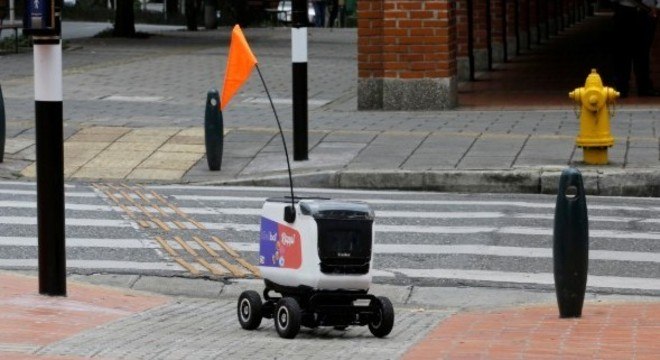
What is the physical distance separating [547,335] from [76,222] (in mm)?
5809

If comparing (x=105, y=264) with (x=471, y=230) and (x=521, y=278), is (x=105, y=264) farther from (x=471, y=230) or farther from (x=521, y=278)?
(x=471, y=230)

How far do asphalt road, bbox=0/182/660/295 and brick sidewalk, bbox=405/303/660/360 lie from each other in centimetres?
134

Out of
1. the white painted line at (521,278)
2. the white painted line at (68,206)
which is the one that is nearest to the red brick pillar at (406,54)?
the white painted line at (68,206)

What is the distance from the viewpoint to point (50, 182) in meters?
10.1

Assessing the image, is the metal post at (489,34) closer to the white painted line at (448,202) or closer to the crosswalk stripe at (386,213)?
the white painted line at (448,202)

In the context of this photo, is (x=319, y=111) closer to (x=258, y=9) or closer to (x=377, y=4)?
(x=377, y=4)

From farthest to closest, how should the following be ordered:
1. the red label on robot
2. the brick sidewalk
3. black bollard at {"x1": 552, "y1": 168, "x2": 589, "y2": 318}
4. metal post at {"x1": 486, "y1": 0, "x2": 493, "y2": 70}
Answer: metal post at {"x1": 486, "y1": 0, "x2": 493, "y2": 70} → black bollard at {"x1": 552, "y1": 168, "x2": 589, "y2": 318} → the red label on robot → the brick sidewalk

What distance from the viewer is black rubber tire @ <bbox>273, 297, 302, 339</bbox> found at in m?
8.99

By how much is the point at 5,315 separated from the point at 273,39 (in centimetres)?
3229

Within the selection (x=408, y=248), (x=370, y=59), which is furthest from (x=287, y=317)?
(x=370, y=59)

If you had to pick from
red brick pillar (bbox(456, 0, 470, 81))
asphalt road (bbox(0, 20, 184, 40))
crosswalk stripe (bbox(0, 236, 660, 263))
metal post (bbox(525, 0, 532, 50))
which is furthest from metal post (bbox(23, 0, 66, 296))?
asphalt road (bbox(0, 20, 184, 40))

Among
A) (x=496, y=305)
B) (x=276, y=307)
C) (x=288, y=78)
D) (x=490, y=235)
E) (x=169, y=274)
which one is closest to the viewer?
(x=276, y=307)

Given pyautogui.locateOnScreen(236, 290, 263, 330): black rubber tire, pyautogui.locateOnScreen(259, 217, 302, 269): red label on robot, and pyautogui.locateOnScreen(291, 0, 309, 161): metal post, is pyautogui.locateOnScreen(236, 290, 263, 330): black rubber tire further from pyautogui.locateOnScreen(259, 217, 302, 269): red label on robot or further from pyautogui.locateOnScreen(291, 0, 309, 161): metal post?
pyautogui.locateOnScreen(291, 0, 309, 161): metal post

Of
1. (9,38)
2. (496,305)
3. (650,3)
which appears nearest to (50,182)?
(496,305)
